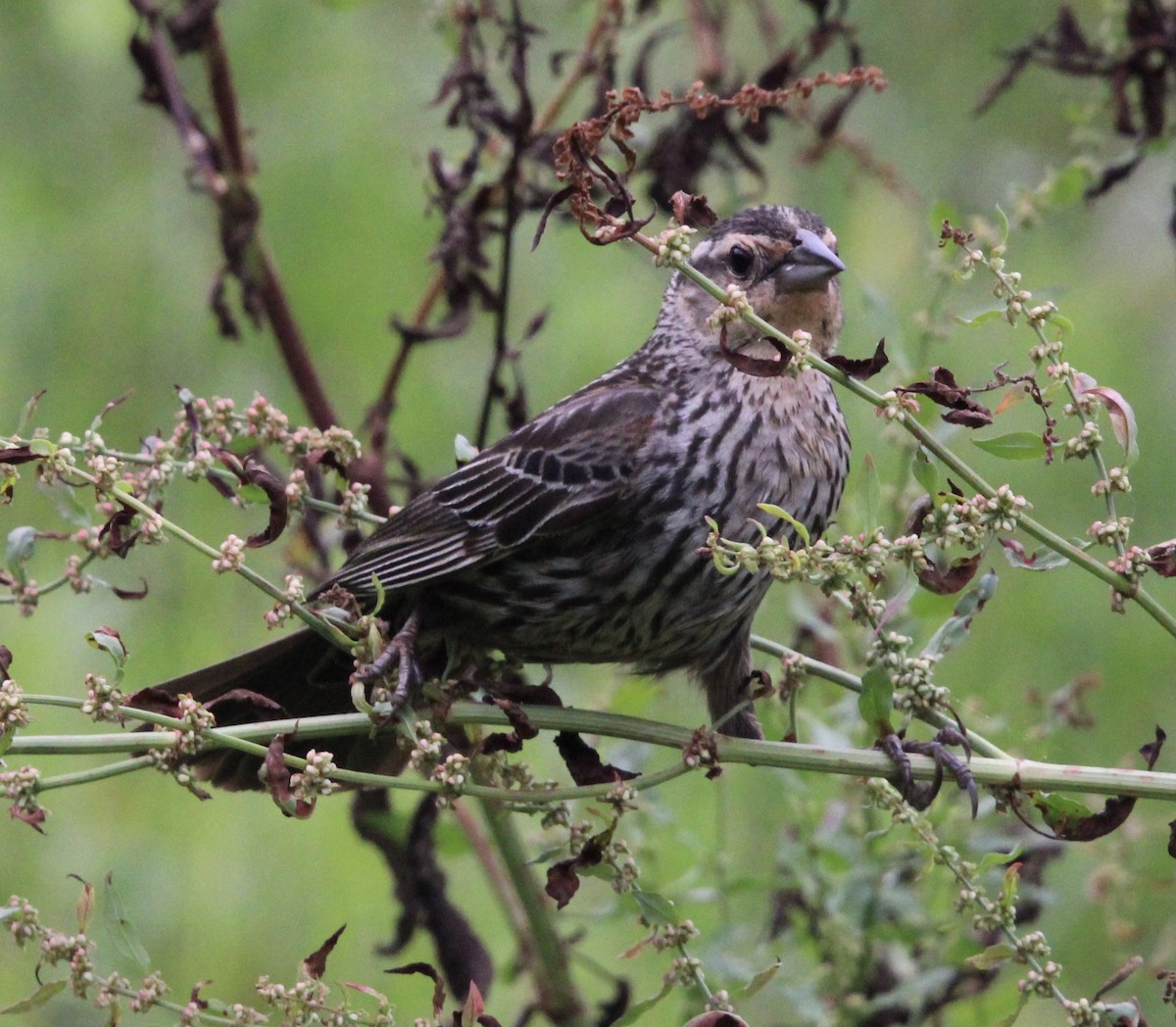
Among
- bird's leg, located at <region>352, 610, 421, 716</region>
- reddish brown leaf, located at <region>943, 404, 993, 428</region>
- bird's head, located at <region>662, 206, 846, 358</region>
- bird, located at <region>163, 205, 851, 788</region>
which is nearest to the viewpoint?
reddish brown leaf, located at <region>943, 404, 993, 428</region>

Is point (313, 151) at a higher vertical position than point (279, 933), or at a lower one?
higher

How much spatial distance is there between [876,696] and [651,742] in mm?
316

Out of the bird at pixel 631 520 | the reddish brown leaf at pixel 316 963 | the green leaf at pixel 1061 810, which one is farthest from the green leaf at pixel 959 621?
the reddish brown leaf at pixel 316 963

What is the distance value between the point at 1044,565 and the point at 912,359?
1177mm

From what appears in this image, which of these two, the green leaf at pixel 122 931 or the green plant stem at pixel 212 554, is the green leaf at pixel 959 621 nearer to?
the green plant stem at pixel 212 554

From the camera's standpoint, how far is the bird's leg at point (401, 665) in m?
1.91

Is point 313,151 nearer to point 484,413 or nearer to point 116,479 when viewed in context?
point 484,413

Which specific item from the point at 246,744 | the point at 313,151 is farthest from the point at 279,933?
the point at 246,744

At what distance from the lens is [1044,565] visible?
1.67m

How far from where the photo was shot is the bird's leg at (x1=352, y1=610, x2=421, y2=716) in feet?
6.28

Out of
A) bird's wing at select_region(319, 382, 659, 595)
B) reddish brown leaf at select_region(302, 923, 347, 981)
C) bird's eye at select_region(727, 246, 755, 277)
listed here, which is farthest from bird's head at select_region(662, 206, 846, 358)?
reddish brown leaf at select_region(302, 923, 347, 981)

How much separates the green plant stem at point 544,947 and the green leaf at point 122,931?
3.02 feet

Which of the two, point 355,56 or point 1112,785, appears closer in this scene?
point 1112,785

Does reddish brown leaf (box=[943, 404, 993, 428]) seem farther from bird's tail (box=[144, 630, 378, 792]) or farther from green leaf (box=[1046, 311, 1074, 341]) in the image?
bird's tail (box=[144, 630, 378, 792])
